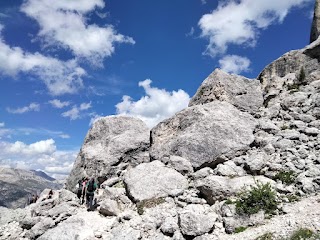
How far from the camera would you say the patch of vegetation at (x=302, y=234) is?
1624cm

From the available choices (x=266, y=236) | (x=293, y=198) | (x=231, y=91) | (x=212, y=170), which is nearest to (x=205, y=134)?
(x=212, y=170)

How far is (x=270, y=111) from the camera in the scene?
3334 cm

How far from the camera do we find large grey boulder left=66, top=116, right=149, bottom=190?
3394cm

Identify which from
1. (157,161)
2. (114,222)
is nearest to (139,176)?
(157,161)

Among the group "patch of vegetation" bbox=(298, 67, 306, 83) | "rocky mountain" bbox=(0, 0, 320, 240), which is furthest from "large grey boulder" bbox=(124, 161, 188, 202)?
"patch of vegetation" bbox=(298, 67, 306, 83)

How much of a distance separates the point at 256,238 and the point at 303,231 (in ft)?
8.67

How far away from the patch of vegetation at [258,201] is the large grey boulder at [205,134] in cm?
667

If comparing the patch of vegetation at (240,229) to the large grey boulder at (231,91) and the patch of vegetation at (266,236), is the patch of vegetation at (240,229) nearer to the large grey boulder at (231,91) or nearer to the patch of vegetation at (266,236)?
the patch of vegetation at (266,236)

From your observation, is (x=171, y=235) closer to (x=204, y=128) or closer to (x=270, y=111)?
(x=204, y=128)

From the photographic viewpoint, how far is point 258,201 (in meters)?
20.9

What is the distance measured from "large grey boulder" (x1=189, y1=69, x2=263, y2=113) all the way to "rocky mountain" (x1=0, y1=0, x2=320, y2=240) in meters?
0.12

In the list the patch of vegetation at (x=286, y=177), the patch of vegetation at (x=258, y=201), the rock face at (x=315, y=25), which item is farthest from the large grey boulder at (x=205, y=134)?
the rock face at (x=315, y=25)

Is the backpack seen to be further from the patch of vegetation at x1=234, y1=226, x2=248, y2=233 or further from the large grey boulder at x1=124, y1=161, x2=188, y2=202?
the patch of vegetation at x1=234, y1=226, x2=248, y2=233

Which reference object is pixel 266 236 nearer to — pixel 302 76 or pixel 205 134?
pixel 205 134
